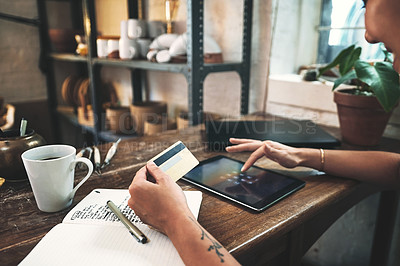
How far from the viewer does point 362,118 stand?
1.08 m

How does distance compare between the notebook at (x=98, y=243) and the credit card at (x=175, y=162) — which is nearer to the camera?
the notebook at (x=98, y=243)

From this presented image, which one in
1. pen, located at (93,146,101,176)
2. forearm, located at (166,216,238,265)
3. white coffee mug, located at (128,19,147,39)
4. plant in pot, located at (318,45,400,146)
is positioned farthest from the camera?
white coffee mug, located at (128,19,147,39)

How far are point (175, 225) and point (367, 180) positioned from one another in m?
0.58

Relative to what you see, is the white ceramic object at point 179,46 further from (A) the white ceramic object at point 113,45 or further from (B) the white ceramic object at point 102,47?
(B) the white ceramic object at point 102,47

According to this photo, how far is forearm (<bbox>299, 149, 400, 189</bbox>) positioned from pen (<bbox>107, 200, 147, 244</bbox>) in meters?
0.52

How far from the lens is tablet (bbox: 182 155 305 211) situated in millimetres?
731

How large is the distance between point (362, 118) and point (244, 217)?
2.19 feet

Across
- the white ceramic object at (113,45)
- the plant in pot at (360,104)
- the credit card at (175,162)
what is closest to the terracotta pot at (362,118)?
the plant in pot at (360,104)

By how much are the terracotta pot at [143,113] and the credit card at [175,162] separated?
124cm

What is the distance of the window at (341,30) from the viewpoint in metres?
1.48

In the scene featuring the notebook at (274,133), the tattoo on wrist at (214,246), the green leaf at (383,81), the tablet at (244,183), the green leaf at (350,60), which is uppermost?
Result: the green leaf at (350,60)

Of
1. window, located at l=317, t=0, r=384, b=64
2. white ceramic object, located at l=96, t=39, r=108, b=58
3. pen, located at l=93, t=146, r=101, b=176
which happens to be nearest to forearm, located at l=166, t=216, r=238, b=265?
pen, located at l=93, t=146, r=101, b=176

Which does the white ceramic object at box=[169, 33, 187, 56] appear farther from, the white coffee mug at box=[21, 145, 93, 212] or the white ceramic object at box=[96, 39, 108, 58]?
the white coffee mug at box=[21, 145, 93, 212]

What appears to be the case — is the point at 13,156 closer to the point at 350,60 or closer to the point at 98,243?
the point at 98,243
